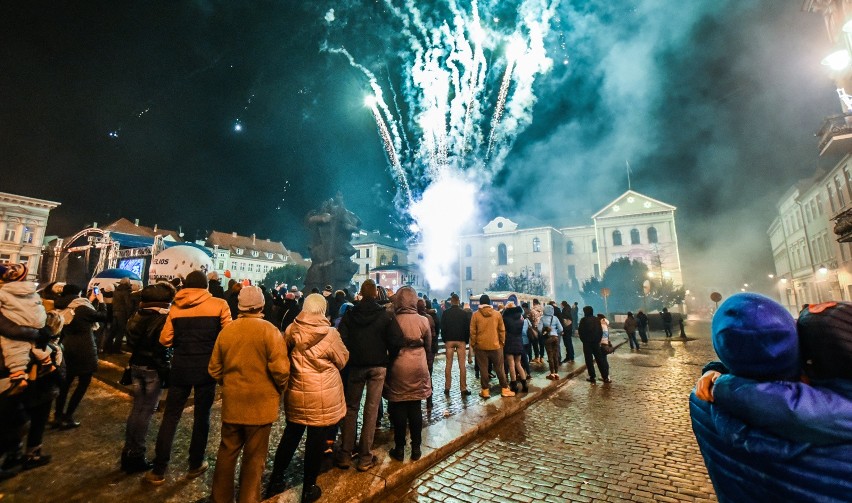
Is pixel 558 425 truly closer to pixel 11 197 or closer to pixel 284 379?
pixel 284 379

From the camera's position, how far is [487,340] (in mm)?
7023

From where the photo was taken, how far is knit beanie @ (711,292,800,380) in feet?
4.81

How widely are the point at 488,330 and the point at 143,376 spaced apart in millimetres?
5391

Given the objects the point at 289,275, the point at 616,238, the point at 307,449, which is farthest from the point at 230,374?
the point at 616,238

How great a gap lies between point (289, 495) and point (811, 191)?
45344 millimetres

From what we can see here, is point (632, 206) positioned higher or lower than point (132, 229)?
higher

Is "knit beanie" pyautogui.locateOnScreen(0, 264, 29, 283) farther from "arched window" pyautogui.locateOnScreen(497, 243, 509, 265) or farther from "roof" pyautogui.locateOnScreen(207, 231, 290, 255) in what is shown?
"roof" pyautogui.locateOnScreen(207, 231, 290, 255)

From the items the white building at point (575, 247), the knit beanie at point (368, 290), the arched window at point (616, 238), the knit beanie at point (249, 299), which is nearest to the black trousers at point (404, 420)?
the knit beanie at point (368, 290)

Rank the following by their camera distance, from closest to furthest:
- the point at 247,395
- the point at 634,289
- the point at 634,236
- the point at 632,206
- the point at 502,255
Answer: the point at 247,395 < the point at 634,289 < the point at 634,236 < the point at 632,206 < the point at 502,255

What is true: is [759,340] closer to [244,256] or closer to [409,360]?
[409,360]

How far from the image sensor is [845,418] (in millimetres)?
1276

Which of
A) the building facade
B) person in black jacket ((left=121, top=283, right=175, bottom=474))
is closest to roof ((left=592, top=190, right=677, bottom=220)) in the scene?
the building facade

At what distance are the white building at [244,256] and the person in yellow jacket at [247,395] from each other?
56791mm

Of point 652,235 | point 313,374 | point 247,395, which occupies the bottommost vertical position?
point 247,395
